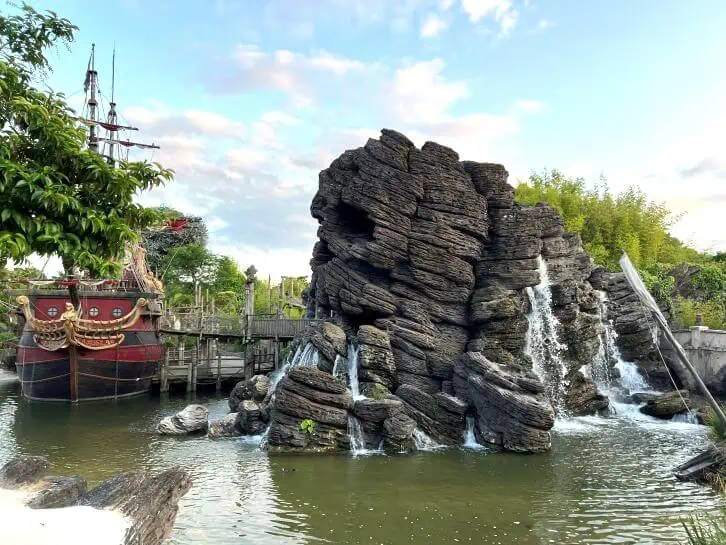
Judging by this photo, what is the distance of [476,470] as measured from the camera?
46.2 ft

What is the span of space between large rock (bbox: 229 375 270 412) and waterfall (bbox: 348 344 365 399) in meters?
3.28

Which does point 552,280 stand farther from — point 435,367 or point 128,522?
point 128,522

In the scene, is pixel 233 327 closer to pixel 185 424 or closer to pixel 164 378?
pixel 164 378

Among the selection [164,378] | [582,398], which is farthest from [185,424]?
[582,398]

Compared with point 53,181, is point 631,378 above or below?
below

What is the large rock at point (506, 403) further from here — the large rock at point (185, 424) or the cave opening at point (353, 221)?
the large rock at point (185, 424)

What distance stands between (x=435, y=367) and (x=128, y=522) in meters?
12.8

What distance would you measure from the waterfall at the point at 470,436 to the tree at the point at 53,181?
1288 centimetres

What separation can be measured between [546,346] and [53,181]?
18856 mm

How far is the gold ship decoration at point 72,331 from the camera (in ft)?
88.4

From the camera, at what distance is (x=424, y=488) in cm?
1252

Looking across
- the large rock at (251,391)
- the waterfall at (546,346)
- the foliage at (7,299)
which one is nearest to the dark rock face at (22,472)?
the large rock at (251,391)

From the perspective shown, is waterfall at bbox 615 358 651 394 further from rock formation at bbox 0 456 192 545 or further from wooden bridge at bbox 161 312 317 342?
rock formation at bbox 0 456 192 545

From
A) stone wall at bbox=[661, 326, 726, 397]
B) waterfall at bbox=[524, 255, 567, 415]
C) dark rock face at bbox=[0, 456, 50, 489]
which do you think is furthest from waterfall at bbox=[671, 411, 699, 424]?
dark rock face at bbox=[0, 456, 50, 489]
